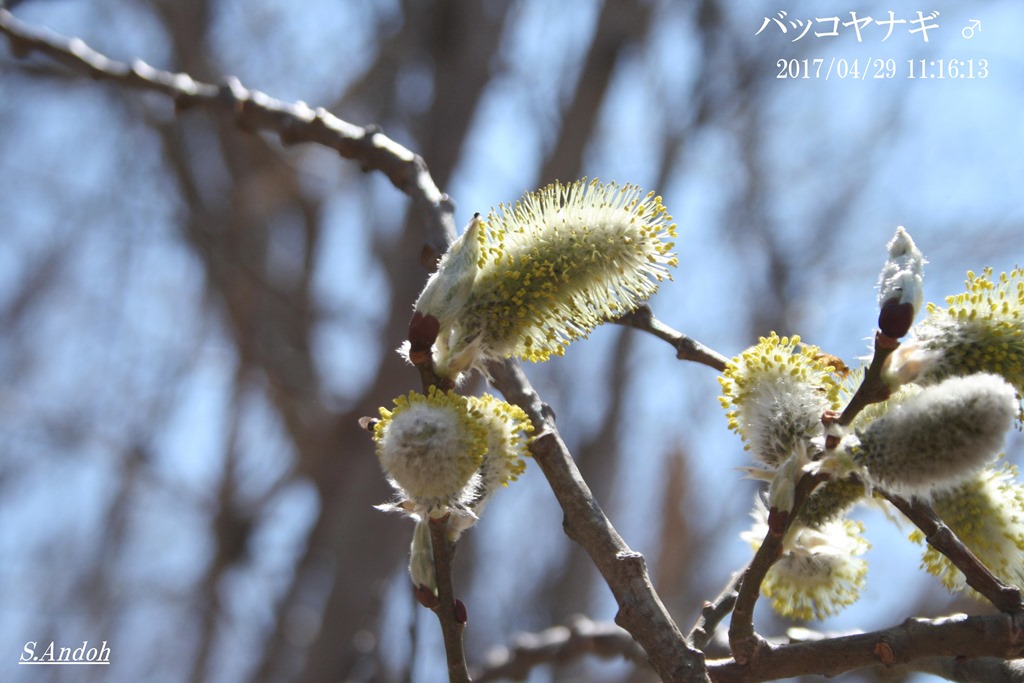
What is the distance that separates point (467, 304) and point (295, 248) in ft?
16.5

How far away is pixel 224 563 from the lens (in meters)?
5.22

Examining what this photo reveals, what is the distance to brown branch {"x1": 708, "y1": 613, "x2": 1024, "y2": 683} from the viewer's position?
47.6 inches

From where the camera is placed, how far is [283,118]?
1824 millimetres

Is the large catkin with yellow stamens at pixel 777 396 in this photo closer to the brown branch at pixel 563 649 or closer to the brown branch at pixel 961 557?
the brown branch at pixel 961 557

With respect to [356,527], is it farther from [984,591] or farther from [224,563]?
[984,591]

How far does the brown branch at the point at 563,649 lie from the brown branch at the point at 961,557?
844mm

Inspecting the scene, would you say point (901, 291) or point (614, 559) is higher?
point (901, 291)

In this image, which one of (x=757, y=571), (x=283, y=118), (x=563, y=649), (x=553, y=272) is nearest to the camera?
(x=757, y=571)

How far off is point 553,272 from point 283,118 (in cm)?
77

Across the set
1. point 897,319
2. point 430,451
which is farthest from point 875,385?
point 430,451

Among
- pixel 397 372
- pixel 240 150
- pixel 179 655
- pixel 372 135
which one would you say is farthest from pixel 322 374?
pixel 372 135

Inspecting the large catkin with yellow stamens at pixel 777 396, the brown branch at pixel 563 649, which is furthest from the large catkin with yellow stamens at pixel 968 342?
the brown branch at pixel 563 649

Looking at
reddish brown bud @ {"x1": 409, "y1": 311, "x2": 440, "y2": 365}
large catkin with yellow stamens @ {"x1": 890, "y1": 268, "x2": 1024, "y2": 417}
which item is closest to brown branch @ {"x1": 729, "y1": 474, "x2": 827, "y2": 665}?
large catkin with yellow stamens @ {"x1": 890, "y1": 268, "x2": 1024, "y2": 417}

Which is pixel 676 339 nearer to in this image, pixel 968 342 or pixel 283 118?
pixel 968 342
